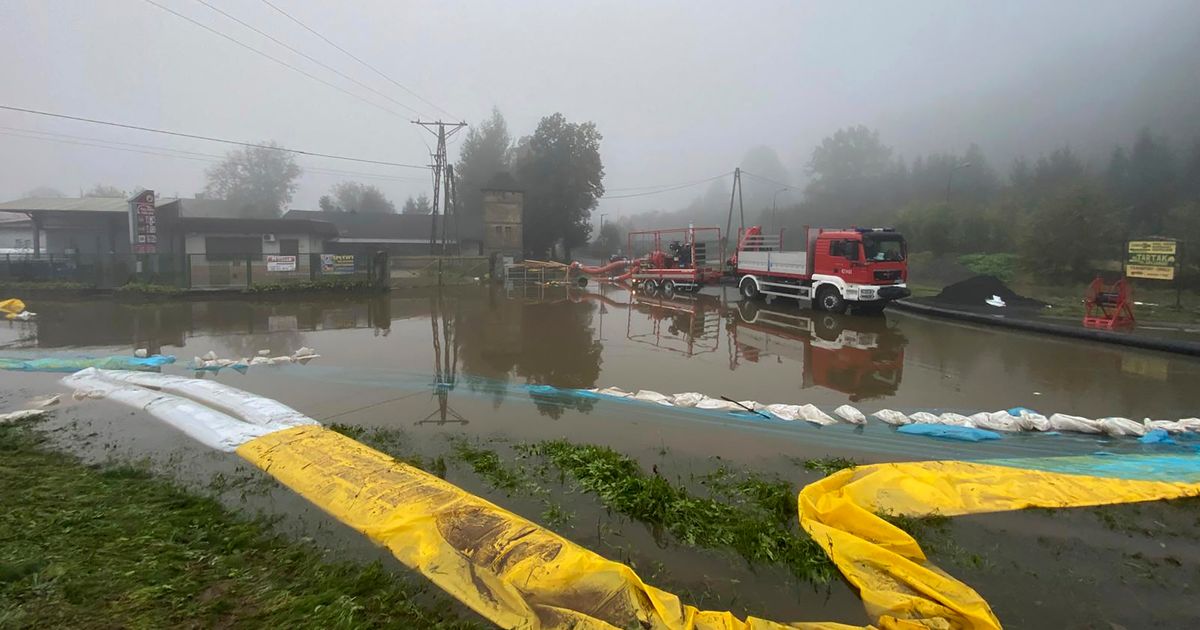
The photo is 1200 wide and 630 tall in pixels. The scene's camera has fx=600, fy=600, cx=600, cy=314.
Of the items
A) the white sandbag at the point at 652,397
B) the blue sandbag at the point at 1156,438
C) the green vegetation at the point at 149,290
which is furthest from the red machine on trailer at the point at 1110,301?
the green vegetation at the point at 149,290

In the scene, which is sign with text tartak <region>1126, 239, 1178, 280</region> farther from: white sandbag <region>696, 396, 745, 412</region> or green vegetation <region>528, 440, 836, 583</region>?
green vegetation <region>528, 440, 836, 583</region>

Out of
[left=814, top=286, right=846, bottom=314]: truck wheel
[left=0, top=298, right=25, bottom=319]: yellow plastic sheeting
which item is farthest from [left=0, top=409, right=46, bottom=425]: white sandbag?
[left=814, top=286, right=846, bottom=314]: truck wheel

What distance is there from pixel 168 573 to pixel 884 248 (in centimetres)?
1779

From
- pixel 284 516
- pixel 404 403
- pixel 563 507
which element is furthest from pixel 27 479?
pixel 563 507

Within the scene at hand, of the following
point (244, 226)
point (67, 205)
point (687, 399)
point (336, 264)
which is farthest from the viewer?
point (67, 205)

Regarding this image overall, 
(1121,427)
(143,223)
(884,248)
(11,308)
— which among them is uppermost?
(143,223)

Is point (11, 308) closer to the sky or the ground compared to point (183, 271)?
closer to the ground

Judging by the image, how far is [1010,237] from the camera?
3788 cm

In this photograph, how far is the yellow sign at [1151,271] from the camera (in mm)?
17078

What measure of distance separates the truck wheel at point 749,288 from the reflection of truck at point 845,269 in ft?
4.18

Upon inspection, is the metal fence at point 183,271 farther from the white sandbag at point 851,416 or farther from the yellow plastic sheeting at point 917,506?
the yellow plastic sheeting at point 917,506

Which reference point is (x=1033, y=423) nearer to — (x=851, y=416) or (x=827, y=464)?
(x=851, y=416)

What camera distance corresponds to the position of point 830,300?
18.0m

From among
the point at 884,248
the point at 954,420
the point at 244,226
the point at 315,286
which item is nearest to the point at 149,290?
the point at 315,286
